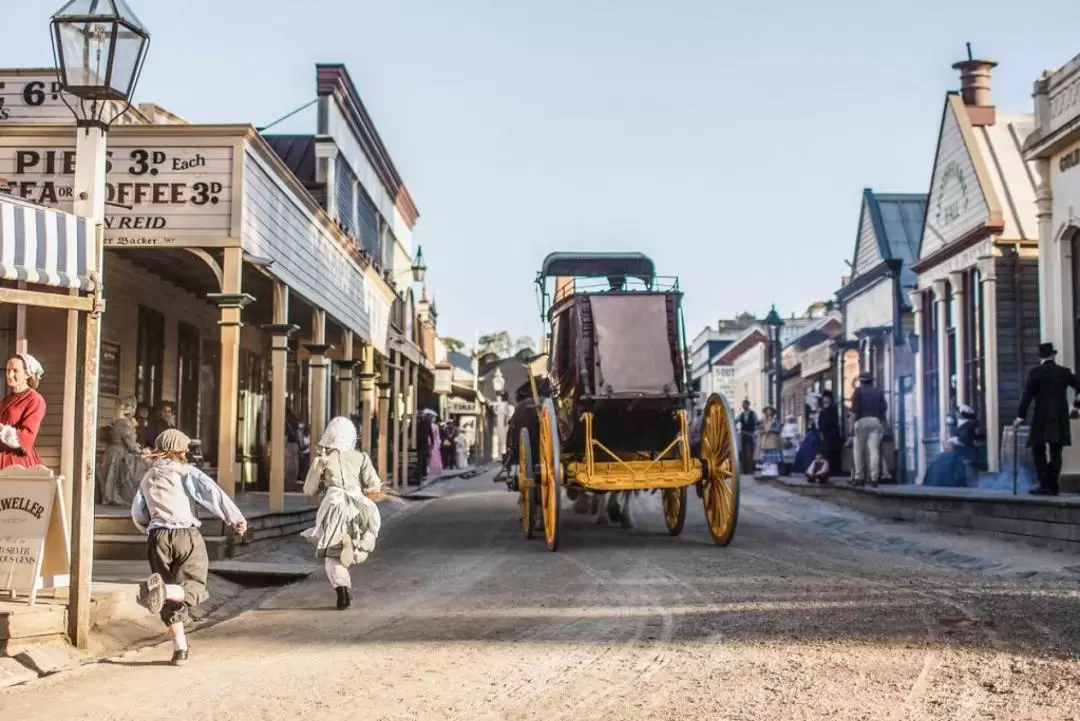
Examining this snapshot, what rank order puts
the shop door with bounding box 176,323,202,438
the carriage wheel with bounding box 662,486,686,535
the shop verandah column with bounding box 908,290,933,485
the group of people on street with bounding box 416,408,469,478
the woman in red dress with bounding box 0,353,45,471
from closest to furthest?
the woman in red dress with bounding box 0,353,45,471 < the carriage wheel with bounding box 662,486,686,535 < the shop door with bounding box 176,323,202,438 < the shop verandah column with bounding box 908,290,933,485 < the group of people on street with bounding box 416,408,469,478

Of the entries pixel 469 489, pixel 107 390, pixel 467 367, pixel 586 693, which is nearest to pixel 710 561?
pixel 586 693

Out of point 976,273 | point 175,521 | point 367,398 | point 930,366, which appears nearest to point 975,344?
point 976,273

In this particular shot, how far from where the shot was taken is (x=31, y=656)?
23.7 ft

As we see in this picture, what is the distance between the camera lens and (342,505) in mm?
9750

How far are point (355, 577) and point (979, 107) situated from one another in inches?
719

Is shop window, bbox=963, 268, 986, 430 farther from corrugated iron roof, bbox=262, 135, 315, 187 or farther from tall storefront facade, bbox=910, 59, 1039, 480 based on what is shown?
corrugated iron roof, bbox=262, 135, 315, 187

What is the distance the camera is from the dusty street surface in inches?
235

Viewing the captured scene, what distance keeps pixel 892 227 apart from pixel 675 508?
17.9 metres

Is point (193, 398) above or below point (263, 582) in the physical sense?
above

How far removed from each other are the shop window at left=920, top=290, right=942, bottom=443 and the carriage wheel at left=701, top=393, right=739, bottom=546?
473 inches

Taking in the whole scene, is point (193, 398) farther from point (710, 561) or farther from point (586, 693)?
point (586, 693)

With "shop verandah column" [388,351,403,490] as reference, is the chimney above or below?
above

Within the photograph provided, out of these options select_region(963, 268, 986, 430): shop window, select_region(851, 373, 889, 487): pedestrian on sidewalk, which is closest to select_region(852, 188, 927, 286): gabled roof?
select_region(963, 268, 986, 430): shop window

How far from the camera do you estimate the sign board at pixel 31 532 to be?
7945 millimetres
